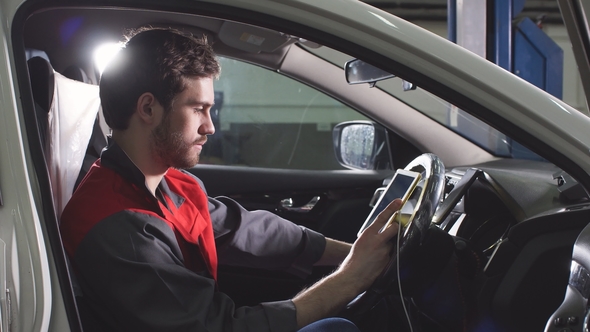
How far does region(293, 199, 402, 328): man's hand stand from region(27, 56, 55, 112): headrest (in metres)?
0.77

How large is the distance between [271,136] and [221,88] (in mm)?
1411

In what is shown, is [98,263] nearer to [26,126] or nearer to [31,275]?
[31,275]

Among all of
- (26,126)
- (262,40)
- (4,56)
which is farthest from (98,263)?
(262,40)

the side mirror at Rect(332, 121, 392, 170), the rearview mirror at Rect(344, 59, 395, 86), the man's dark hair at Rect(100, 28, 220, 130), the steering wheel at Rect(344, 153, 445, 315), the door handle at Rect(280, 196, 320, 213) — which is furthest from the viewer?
the side mirror at Rect(332, 121, 392, 170)

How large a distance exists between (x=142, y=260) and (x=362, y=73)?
1.18 m

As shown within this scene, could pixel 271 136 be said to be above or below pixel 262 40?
below

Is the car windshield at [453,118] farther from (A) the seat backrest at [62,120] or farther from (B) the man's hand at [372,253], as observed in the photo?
(B) the man's hand at [372,253]

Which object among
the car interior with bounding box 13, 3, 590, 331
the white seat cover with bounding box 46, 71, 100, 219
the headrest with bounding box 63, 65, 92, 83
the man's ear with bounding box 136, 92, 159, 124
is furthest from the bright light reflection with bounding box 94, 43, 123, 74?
the man's ear with bounding box 136, 92, 159, 124

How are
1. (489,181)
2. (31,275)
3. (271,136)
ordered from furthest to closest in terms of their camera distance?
(271,136)
(489,181)
(31,275)

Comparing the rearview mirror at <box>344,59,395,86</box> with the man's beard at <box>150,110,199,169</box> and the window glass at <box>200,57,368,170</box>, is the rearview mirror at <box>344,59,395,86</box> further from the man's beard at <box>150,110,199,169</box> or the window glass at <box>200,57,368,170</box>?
the window glass at <box>200,57,368,170</box>

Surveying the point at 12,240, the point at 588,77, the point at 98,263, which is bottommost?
the point at 98,263

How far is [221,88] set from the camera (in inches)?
293

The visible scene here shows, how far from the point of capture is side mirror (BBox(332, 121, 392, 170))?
2840 millimetres

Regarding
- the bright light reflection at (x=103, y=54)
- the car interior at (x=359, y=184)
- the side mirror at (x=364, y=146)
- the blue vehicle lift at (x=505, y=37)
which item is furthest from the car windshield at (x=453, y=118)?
the bright light reflection at (x=103, y=54)
